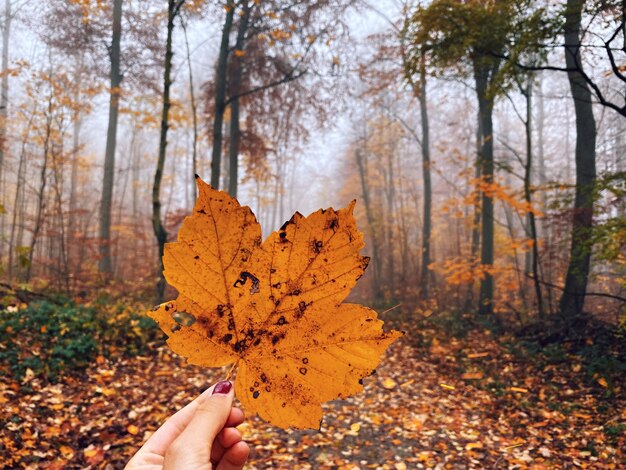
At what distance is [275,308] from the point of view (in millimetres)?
621

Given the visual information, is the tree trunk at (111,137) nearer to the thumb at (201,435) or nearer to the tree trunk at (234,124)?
the tree trunk at (234,124)

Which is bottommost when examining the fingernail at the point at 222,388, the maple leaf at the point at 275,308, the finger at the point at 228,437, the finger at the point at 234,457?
the finger at the point at 234,457

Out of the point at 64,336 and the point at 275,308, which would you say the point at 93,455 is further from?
the point at 275,308

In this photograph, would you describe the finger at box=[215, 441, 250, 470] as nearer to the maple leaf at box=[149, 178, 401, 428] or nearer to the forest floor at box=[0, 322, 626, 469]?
the maple leaf at box=[149, 178, 401, 428]

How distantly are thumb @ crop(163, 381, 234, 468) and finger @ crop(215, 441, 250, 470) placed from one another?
16 cm

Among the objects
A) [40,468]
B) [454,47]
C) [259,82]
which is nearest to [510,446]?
[40,468]

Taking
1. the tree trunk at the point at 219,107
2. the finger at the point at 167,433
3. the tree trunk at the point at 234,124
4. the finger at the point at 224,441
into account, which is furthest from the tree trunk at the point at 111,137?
the finger at the point at 224,441

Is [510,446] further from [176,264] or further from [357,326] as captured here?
[176,264]

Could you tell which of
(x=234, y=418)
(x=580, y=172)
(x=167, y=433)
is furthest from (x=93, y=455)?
(x=580, y=172)

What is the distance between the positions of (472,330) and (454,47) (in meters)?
5.62

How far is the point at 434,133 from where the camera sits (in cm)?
2772

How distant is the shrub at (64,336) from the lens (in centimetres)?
411

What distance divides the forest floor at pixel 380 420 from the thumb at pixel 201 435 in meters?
2.79

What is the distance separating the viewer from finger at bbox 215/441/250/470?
943 millimetres
